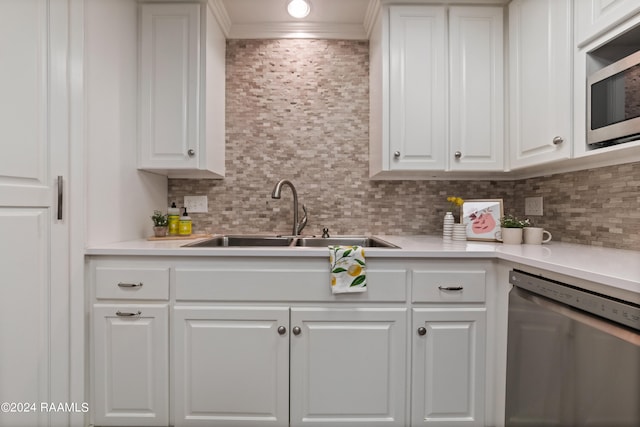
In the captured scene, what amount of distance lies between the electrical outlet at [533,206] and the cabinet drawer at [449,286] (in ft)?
2.77

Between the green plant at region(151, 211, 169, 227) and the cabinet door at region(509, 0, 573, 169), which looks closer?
the cabinet door at region(509, 0, 573, 169)

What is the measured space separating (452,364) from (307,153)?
1.48 meters

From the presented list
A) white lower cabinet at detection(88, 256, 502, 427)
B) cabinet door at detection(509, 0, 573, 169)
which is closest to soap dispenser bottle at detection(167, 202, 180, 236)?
white lower cabinet at detection(88, 256, 502, 427)

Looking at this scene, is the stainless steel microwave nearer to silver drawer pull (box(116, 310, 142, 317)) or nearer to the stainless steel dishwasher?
the stainless steel dishwasher

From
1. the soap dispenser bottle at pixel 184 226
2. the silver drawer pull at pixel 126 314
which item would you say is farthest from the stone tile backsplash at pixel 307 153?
the silver drawer pull at pixel 126 314

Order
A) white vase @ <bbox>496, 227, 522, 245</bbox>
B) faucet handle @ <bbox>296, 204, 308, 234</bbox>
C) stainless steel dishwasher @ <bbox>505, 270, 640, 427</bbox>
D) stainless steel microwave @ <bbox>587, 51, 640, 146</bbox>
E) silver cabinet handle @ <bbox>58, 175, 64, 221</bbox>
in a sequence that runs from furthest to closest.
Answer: faucet handle @ <bbox>296, 204, 308, 234</bbox>
white vase @ <bbox>496, 227, 522, 245</bbox>
silver cabinet handle @ <bbox>58, 175, 64, 221</bbox>
stainless steel microwave @ <bbox>587, 51, 640, 146</bbox>
stainless steel dishwasher @ <bbox>505, 270, 640, 427</bbox>

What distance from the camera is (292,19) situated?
200cm

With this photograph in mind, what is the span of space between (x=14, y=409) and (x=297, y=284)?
1155mm

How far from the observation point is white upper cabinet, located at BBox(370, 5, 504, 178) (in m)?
1.72

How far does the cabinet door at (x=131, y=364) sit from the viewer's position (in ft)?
4.36

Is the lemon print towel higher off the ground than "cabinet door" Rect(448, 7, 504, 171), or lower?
lower

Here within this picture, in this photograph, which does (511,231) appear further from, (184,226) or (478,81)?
(184,226)

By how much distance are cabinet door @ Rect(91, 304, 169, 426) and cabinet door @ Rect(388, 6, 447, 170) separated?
4.77 feet

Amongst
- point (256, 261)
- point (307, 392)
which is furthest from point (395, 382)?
point (256, 261)
